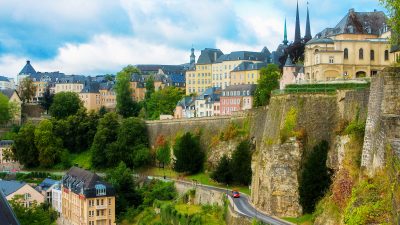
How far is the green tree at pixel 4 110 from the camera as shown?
106062 millimetres

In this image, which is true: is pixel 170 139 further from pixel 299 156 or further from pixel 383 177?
pixel 383 177

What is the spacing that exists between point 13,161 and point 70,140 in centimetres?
874

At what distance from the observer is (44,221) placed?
5234 cm

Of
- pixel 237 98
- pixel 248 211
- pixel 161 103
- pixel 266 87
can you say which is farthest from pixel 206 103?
pixel 248 211

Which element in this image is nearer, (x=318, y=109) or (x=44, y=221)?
(x=318, y=109)

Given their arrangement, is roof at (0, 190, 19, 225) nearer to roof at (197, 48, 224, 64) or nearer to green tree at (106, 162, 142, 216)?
green tree at (106, 162, 142, 216)

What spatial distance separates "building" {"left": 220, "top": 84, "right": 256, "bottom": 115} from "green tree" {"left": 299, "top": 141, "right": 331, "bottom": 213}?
4209 centimetres

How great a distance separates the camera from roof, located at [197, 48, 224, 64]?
371 feet

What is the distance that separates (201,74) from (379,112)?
80.3 m

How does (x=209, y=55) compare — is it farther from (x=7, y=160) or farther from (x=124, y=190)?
(x=124, y=190)

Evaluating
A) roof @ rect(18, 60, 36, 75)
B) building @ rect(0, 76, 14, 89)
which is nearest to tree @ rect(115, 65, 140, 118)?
roof @ rect(18, 60, 36, 75)

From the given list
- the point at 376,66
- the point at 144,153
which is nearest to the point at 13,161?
the point at 144,153

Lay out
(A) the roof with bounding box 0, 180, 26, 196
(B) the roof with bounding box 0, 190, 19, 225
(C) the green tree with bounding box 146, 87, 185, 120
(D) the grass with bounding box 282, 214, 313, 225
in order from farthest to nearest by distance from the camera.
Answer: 1. (C) the green tree with bounding box 146, 87, 185, 120
2. (A) the roof with bounding box 0, 180, 26, 196
3. (D) the grass with bounding box 282, 214, 313, 225
4. (B) the roof with bounding box 0, 190, 19, 225

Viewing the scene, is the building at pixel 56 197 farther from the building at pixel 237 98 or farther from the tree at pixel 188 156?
the building at pixel 237 98
